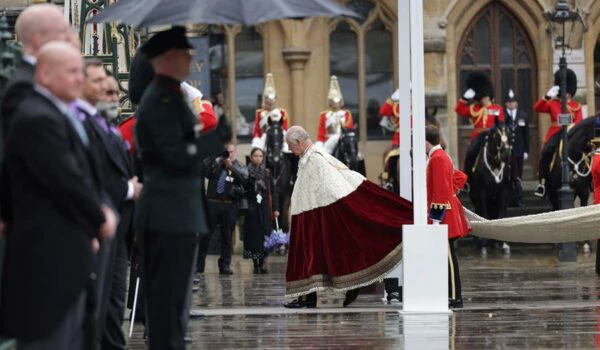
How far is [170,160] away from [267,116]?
2018 cm

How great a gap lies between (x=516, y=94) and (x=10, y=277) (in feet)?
85.1

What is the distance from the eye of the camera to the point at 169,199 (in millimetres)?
9938

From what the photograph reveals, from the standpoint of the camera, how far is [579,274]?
22.6 meters

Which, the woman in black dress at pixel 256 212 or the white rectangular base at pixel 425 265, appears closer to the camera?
the white rectangular base at pixel 425 265

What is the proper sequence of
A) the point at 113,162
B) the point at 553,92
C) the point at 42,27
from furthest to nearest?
the point at 553,92
the point at 113,162
the point at 42,27

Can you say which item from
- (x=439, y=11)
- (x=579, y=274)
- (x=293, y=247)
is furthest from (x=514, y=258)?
(x=293, y=247)

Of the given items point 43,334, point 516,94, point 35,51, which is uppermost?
point 516,94

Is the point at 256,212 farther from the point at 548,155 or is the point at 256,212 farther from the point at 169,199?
the point at 169,199

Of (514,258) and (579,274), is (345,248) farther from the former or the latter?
(514,258)

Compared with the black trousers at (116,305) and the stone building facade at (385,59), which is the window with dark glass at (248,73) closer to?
the stone building facade at (385,59)

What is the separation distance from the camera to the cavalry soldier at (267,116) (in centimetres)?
2962

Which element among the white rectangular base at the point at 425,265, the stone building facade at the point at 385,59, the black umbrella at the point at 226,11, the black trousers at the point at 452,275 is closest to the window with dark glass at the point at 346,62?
the stone building facade at the point at 385,59

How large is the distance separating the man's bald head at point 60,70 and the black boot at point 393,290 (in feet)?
28.8

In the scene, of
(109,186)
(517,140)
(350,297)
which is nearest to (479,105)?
(517,140)
